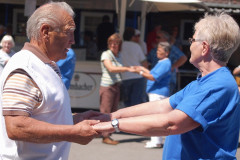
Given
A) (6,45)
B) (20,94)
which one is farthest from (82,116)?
(6,45)

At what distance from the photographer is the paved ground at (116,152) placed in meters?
6.45

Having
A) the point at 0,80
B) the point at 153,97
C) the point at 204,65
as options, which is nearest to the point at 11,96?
the point at 0,80

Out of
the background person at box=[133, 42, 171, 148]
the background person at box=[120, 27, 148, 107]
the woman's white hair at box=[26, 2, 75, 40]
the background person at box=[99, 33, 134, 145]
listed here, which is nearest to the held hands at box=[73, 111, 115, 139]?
the woman's white hair at box=[26, 2, 75, 40]

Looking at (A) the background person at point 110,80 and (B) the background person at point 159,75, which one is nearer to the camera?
(B) the background person at point 159,75

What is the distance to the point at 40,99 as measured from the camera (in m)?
2.16

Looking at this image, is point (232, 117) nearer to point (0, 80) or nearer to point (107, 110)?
point (0, 80)

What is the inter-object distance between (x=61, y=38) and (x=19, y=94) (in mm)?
441

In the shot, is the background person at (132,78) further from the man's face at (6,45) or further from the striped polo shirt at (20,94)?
the striped polo shirt at (20,94)

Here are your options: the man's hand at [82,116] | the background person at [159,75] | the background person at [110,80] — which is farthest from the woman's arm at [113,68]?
the man's hand at [82,116]

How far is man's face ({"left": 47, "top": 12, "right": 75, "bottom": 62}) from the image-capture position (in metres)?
2.33

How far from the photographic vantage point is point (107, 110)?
7.17 meters

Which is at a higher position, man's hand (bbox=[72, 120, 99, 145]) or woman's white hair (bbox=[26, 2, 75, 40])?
woman's white hair (bbox=[26, 2, 75, 40])

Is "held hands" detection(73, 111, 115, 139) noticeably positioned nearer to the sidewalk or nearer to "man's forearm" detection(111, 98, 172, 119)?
"man's forearm" detection(111, 98, 172, 119)

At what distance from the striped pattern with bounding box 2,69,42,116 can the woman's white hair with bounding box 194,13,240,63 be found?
40.7 inches
